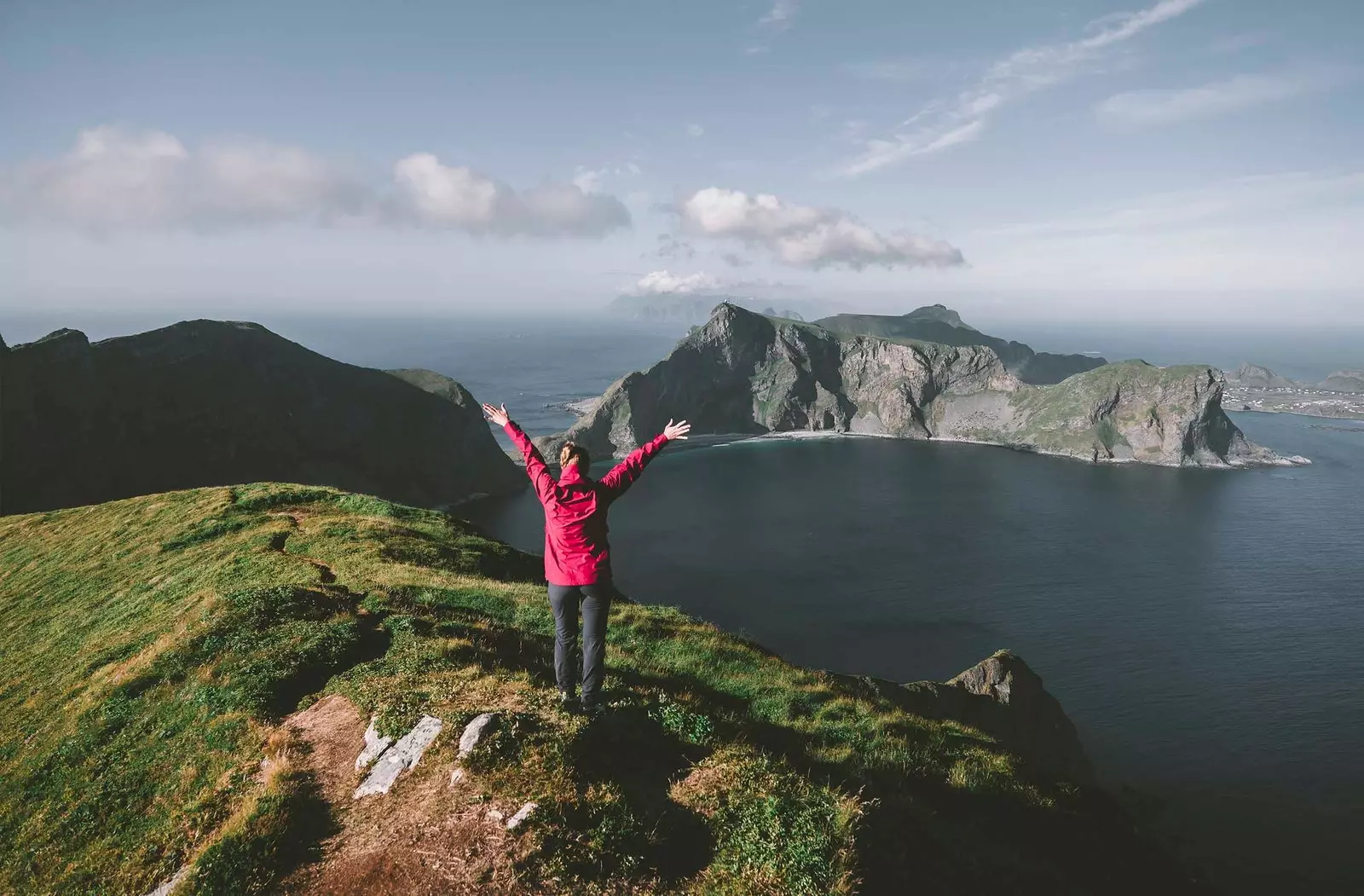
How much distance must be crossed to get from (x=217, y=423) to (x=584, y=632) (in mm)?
148807

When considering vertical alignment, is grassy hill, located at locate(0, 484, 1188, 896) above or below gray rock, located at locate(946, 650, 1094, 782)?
above

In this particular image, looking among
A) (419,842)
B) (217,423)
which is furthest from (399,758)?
(217,423)

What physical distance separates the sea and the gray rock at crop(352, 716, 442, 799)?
49.3 metres

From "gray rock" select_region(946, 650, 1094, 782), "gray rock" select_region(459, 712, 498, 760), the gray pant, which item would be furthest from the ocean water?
"gray rock" select_region(459, 712, 498, 760)

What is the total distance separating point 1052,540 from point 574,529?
133616 mm

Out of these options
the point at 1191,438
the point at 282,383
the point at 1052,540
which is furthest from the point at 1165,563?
the point at 282,383

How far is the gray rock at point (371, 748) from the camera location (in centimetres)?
990

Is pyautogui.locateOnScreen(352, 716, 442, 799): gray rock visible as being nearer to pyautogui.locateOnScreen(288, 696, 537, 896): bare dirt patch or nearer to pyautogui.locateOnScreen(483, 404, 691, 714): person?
pyautogui.locateOnScreen(288, 696, 537, 896): bare dirt patch

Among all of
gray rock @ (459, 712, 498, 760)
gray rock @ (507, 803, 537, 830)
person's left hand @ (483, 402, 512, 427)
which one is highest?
person's left hand @ (483, 402, 512, 427)

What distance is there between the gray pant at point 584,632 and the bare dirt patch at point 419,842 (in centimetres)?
230

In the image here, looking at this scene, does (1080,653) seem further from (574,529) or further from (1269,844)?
(574,529)

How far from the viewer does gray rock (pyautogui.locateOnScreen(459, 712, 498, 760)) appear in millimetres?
9227

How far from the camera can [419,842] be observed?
802 cm

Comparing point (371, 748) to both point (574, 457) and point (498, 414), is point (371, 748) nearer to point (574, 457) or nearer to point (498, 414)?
point (574, 457)
